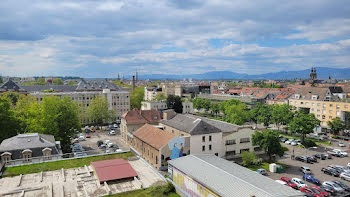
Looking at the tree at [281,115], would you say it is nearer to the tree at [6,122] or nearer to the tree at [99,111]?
the tree at [99,111]

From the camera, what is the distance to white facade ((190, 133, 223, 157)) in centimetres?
4284

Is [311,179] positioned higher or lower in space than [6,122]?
lower

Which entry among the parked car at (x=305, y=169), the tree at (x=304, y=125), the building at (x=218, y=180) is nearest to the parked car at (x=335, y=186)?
the parked car at (x=305, y=169)

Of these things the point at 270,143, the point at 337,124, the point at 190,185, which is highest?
the point at 190,185

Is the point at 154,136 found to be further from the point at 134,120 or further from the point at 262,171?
the point at 262,171

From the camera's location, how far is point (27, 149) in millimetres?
32219

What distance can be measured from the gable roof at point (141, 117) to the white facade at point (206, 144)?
20791 mm

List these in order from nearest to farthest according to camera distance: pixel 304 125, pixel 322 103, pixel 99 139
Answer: pixel 304 125, pixel 99 139, pixel 322 103

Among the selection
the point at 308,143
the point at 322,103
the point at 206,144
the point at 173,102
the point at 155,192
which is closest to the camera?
the point at 155,192

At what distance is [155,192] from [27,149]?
20.4 metres

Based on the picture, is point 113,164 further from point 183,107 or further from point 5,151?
point 183,107

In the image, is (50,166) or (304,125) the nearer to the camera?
(50,166)

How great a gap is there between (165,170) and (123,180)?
663 inches

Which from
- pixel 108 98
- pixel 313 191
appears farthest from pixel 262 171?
pixel 108 98
